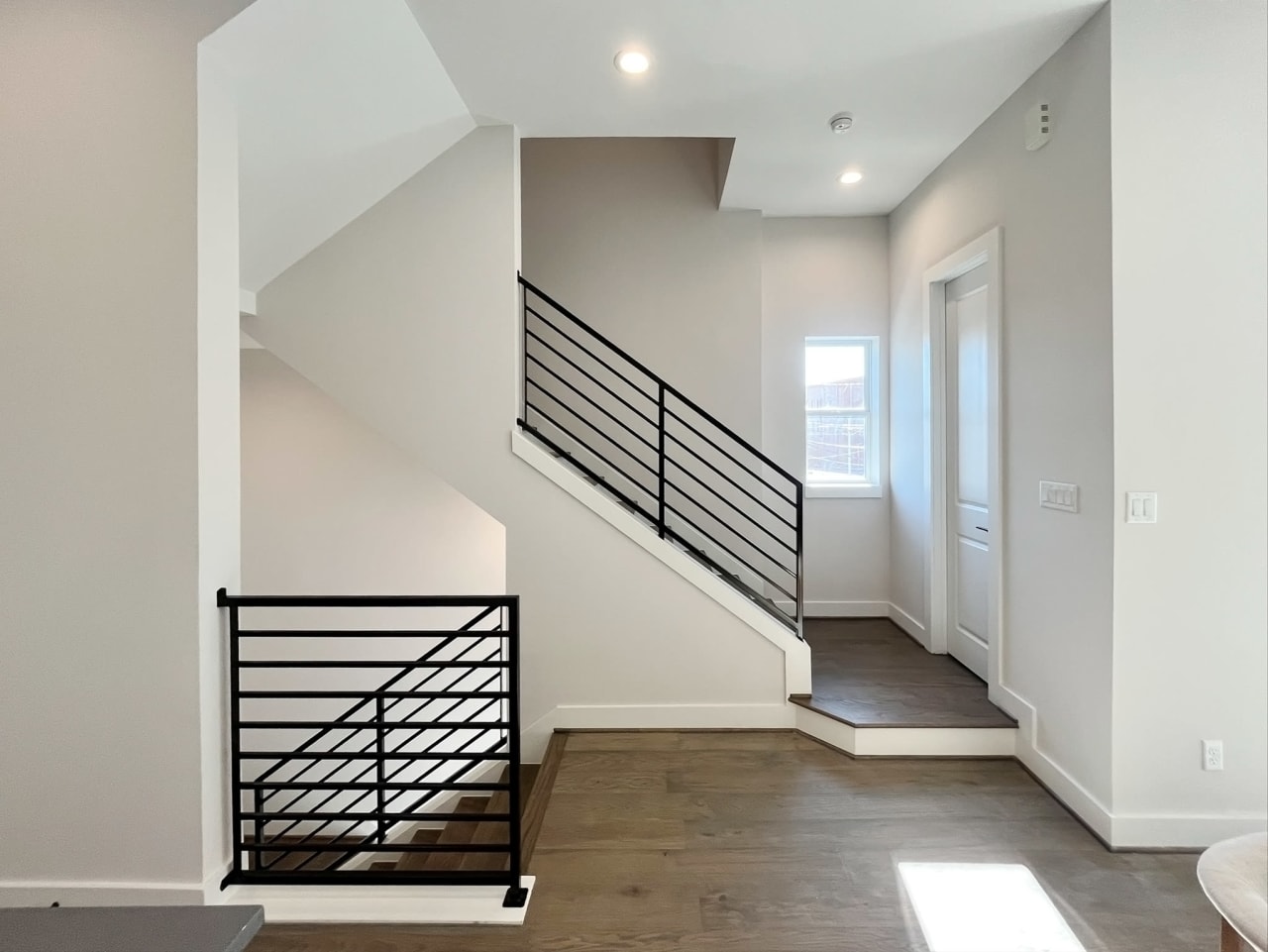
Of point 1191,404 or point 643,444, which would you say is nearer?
point 1191,404

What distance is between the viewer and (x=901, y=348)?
5020 millimetres

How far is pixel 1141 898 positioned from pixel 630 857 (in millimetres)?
1669

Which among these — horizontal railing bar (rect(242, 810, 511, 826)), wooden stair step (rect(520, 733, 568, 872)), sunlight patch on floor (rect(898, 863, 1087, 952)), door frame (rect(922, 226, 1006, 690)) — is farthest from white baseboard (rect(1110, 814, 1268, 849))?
horizontal railing bar (rect(242, 810, 511, 826))

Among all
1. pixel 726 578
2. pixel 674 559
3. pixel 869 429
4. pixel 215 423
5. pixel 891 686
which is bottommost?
pixel 891 686

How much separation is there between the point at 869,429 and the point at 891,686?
6.95 feet

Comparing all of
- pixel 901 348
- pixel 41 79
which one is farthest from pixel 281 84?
pixel 901 348

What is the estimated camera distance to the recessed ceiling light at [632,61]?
9.70ft

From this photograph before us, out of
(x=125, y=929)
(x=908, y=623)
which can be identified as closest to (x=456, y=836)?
(x=125, y=929)

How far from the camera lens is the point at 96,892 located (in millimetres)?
2281

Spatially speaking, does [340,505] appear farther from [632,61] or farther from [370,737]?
[632,61]

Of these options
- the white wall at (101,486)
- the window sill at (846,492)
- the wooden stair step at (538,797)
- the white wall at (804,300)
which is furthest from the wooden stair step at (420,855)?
the window sill at (846,492)

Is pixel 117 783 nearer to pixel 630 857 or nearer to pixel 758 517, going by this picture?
pixel 630 857

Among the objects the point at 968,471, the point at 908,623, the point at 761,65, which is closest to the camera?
the point at 761,65

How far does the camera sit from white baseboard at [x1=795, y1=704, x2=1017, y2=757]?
340 cm
